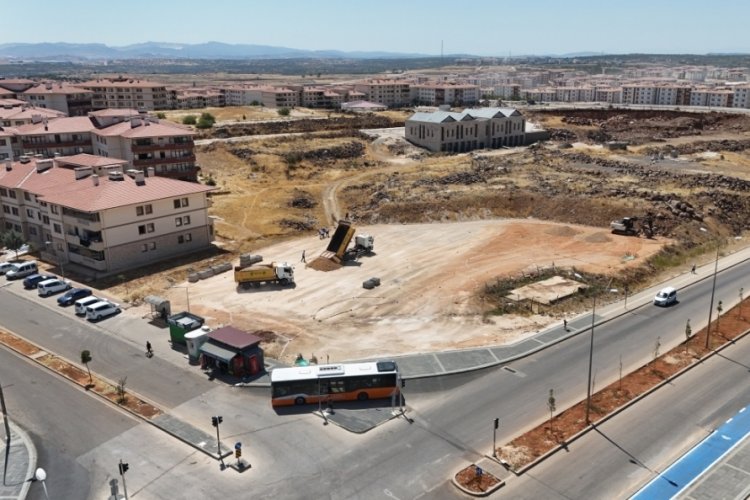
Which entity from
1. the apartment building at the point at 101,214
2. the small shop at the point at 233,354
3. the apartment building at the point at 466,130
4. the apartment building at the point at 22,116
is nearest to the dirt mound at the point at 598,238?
the apartment building at the point at 101,214

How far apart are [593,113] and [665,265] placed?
454ft

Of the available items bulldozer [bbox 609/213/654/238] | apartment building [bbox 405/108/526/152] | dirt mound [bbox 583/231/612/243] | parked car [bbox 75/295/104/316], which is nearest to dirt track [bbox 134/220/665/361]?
dirt mound [bbox 583/231/612/243]

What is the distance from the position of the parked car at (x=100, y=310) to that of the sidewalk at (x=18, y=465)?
15.5 m

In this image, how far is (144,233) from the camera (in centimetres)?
6200

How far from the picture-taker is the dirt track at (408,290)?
148 ft

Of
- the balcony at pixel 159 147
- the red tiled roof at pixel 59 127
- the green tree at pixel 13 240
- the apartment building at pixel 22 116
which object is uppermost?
the apartment building at pixel 22 116

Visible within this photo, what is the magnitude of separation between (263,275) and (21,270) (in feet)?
81.4

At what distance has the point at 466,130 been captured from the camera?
125750 millimetres

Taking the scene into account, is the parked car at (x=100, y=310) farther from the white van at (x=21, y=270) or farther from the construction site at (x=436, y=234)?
the white van at (x=21, y=270)

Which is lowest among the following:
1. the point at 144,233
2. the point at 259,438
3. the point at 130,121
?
the point at 259,438

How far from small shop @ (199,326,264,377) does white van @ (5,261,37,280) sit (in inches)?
1168

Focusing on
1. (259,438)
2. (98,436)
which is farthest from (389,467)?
(98,436)

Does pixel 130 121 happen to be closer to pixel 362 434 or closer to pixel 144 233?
pixel 144 233

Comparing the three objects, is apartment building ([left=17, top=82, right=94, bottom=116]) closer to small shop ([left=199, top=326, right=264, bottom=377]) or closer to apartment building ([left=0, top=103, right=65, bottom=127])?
apartment building ([left=0, top=103, right=65, bottom=127])
